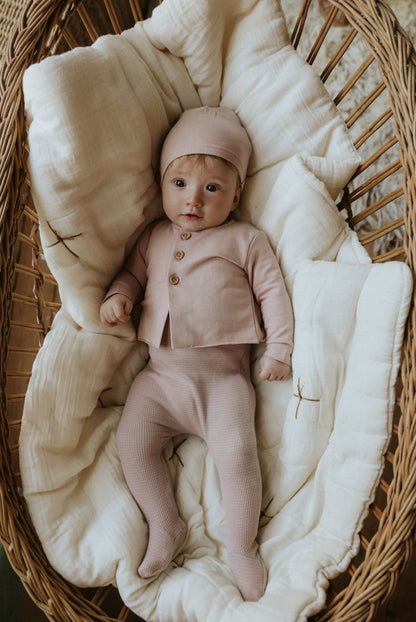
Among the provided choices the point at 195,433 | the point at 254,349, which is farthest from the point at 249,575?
the point at 254,349

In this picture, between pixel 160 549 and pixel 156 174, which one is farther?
pixel 156 174

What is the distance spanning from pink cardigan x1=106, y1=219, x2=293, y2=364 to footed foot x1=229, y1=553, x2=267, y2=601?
35cm

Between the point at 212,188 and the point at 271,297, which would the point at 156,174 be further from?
the point at 271,297

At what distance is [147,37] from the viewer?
1.07 meters

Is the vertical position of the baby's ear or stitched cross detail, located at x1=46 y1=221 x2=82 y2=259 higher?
the baby's ear

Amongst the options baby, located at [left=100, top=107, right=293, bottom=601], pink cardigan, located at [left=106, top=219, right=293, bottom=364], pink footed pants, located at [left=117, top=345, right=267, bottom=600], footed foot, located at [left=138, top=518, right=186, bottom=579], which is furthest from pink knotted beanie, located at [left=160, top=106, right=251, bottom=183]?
footed foot, located at [left=138, top=518, right=186, bottom=579]

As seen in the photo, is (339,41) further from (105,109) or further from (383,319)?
(383,319)

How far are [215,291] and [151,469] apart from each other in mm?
345

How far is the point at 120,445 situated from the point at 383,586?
1.63 feet

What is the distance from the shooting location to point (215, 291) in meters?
1.03

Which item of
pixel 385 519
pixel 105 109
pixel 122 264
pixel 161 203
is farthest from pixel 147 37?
pixel 385 519

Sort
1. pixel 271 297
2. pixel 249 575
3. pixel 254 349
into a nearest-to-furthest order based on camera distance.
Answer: pixel 249 575 < pixel 271 297 < pixel 254 349

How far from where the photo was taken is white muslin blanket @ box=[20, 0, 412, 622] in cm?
91

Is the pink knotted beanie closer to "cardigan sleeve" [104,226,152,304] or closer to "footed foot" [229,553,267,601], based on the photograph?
"cardigan sleeve" [104,226,152,304]
